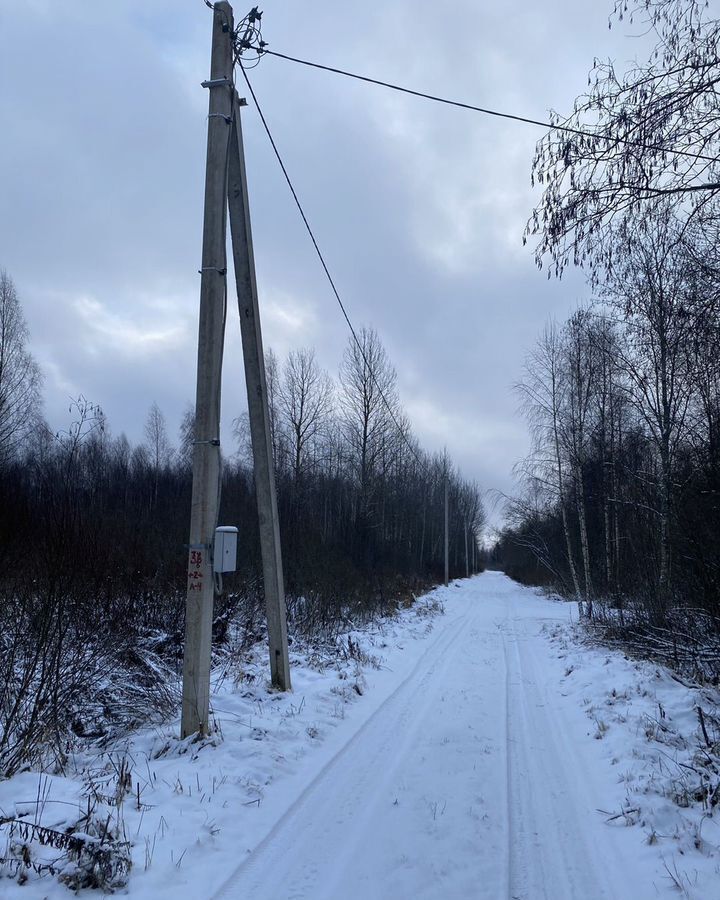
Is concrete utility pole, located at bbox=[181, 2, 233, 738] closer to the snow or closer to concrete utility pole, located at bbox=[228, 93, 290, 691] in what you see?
the snow

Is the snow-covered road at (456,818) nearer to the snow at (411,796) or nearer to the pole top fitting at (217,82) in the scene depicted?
the snow at (411,796)

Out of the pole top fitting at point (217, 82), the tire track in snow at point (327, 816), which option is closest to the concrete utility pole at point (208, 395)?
the pole top fitting at point (217, 82)

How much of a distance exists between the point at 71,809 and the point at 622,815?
3802 mm

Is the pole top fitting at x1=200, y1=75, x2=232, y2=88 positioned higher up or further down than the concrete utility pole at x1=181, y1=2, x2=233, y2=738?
higher up

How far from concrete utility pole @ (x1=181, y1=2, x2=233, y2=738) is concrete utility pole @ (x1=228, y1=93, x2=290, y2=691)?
31.7 inches

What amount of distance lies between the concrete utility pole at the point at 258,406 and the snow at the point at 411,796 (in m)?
0.73

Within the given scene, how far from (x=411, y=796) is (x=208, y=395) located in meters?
3.89

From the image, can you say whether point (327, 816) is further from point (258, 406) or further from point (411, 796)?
point (258, 406)

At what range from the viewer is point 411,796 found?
482 cm

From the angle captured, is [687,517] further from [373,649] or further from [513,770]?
[373,649]

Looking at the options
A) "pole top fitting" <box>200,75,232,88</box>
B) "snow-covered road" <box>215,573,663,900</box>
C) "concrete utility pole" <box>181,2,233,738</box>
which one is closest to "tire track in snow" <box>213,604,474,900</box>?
"snow-covered road" <box>215,573,663,900</box>

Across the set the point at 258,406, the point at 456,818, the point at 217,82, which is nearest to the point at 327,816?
the point at 456,818

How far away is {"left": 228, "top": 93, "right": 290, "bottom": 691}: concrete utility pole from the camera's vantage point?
7.30 meters

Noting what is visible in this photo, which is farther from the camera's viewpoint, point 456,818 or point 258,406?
point 258,406
